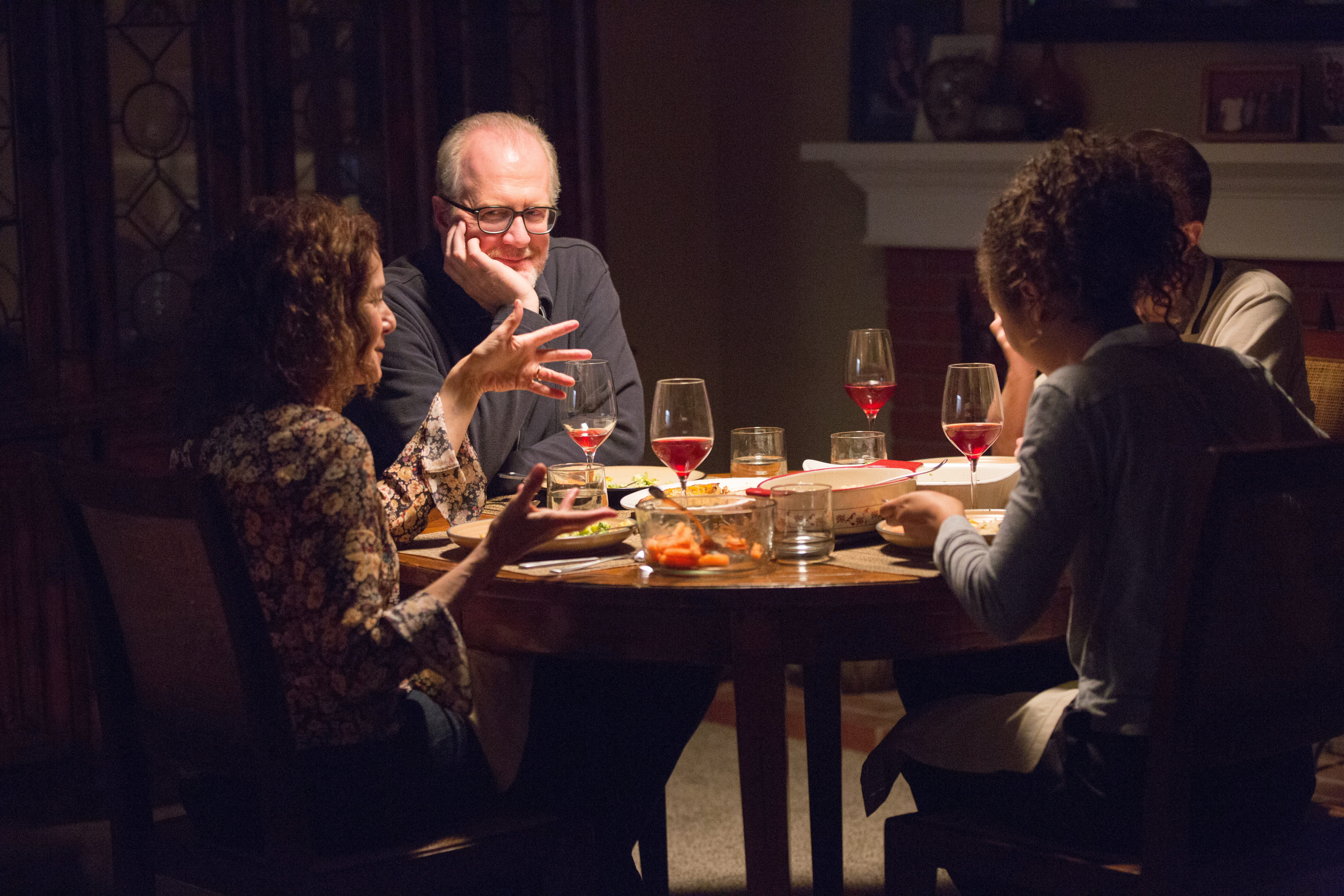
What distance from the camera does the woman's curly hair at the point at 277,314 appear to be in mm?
1721

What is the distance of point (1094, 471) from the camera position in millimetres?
1542

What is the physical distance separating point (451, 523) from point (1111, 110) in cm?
234

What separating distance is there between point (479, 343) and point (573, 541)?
75cm

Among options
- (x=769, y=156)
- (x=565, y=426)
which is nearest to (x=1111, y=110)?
(x=769, y=156)

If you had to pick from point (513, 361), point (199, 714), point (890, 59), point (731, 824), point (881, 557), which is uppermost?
point (890, 59)

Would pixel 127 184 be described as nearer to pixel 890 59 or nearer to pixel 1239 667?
pixel 890 59

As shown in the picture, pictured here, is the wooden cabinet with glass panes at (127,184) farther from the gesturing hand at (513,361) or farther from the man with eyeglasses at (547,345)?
the gesturing hand at (513,361)

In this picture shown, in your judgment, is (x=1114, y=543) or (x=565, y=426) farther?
(x=565, y=426)

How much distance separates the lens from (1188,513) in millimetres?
1488

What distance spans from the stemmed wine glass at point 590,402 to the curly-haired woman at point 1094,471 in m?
0.57

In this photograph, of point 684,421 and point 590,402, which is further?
point 590,402

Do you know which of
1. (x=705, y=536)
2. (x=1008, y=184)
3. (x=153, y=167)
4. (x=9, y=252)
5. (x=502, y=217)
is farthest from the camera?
(x=1008, y=184)

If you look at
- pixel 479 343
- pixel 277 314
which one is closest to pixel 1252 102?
pixel 479 343

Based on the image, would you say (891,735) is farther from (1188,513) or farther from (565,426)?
(565,426)
